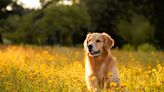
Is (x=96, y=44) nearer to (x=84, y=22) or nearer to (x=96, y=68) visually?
(x=96, y=68)

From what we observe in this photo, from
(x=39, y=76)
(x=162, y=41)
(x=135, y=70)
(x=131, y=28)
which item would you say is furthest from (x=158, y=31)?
(x=39, y=76)

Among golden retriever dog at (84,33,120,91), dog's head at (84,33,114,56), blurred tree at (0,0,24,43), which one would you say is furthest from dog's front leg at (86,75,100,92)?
blurred tree at (0,0,24,43)

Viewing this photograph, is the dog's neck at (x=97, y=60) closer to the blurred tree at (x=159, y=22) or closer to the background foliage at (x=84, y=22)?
the blurred tree at (x=159, y=22)

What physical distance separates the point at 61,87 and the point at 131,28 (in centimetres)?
2659

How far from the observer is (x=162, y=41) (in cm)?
2736

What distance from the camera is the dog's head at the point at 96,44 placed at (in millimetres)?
8250

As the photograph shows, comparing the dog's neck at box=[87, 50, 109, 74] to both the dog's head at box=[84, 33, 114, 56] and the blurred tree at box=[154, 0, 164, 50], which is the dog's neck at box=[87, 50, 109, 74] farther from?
the blurred tree at box=[154, 0, 164, 50]

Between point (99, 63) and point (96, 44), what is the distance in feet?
1.07

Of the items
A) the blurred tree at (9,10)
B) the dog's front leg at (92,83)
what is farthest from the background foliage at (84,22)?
the dog's front leg at (92,83)

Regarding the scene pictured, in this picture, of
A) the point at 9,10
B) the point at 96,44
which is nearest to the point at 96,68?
the point at 96,44

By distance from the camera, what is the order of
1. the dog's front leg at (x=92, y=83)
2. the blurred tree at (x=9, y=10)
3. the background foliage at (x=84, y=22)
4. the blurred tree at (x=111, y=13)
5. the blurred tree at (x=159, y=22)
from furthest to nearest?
1. the blurred tree at (x=111, y=13)
2. the background foliage at (x=84, y=22)
3. the blurred tree at (x=159, y=22)
4. the blurred tree at (x=9, y=10)
5. the dog's front leg at (x=92, y=83)

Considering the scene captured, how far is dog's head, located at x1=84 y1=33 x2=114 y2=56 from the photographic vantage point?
8250 millimetres

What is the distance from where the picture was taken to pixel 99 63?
8328 millimetres

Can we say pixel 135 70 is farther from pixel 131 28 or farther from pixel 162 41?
pixel 131 28
